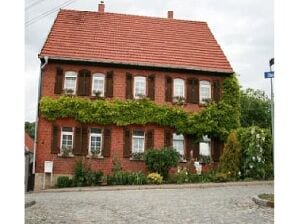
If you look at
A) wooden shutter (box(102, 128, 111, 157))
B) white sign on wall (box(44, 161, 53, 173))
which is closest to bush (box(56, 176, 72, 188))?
white sign on wall (box(44, 161, 53, 173))

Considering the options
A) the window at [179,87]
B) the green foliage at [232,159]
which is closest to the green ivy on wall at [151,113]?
the window at [179,87]

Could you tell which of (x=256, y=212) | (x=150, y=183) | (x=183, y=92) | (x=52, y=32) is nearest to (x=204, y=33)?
(x=183, y=92)

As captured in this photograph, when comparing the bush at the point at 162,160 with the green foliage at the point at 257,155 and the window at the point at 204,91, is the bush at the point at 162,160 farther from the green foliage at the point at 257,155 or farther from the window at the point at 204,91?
the window at the point at 204,91

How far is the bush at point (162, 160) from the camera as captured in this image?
12586 millimetres

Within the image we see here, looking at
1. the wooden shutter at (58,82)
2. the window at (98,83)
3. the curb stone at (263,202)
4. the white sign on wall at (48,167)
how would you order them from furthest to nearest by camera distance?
the window at (98,83) < the wooden shutter at (58,82) < the white sign on wall at (48,167) < the curb stone at (263,202)

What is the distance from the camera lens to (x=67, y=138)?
13.5m

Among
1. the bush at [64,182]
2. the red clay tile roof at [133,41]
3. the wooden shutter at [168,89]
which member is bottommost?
the bush at [64,182]

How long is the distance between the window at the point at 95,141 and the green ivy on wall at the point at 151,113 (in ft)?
1.10

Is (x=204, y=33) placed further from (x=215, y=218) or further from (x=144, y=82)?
(x=215, y=218)

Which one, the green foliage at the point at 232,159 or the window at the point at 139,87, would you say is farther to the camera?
the window at the point at 139,87

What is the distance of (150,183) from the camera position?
39.9 feet

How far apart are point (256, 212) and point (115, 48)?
983 centimetres

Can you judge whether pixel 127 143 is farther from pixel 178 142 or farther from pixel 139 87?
pixel 139 87

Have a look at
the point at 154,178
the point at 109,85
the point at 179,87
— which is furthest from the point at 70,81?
the point at 154,178
